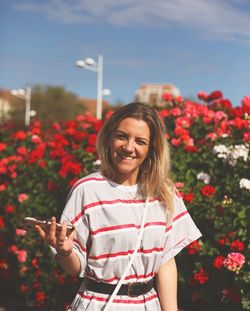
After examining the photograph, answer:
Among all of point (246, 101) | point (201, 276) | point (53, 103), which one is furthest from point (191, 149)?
point (53, 103)

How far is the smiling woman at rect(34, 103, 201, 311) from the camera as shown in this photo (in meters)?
1.99

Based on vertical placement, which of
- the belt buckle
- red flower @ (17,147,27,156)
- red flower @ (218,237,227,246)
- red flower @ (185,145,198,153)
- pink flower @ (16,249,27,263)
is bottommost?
pink flower @ (16,249,27,263)

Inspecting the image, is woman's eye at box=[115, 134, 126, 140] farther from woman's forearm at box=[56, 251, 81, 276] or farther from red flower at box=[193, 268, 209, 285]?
red flower at box=[193, 268, 209, 285]

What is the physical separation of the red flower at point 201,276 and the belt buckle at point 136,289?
106 cm

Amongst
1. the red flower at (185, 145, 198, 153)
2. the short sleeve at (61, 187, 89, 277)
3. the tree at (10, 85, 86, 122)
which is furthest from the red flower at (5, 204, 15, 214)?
the tree at (10, 85, 86, 122)

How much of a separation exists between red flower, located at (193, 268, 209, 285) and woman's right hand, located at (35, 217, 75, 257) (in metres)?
1.33

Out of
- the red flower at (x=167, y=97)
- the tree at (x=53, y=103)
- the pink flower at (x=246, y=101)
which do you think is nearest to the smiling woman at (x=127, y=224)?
the pink flower at (x=246, y=101)

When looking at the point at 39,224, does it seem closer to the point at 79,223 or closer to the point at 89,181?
the point at 79,223

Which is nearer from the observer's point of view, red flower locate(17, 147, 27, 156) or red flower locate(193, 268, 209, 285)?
red flower locate(193, 268, 209, 285)

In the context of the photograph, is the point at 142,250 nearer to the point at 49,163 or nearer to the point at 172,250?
the point at 172,250

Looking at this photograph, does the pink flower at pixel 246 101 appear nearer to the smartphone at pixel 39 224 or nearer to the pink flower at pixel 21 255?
the pink flower at pixel 21 255

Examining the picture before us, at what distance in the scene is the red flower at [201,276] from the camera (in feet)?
9.93

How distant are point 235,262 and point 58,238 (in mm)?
1293

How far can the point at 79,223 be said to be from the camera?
2.00 m
